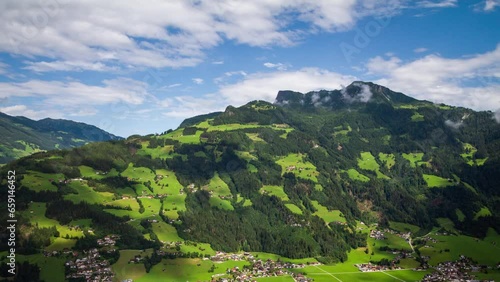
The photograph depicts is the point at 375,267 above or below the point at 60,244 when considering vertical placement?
below

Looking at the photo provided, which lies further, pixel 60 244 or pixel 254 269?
pixel 254 269

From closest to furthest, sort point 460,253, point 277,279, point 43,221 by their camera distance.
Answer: point 277,279
point 43,221
point 460,253

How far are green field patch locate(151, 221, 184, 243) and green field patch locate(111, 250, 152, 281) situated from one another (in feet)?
81.3

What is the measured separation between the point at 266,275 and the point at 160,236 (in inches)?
2404

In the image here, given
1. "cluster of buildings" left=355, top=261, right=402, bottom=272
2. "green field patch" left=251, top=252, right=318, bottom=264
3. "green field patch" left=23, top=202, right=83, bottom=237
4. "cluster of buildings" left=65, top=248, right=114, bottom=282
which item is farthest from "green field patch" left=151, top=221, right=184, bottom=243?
"cluster of buildings" left=355, top=261, right=402, bottom=272

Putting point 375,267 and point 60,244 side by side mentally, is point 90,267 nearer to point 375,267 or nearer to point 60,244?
point 60,244

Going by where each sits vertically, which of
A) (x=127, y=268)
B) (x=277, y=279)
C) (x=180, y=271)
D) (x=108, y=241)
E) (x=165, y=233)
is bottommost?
(x=277, y=279)

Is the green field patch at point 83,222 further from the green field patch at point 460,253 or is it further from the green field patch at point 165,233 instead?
the green field patch at point 460,253

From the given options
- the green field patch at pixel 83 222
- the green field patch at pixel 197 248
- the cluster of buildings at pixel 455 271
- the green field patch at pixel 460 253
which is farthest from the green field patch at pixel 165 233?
the green field patch at pixel 460 253

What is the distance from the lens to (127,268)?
15038 cm

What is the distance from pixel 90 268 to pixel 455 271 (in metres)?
164

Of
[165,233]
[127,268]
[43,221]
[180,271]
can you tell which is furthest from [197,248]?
[43,221]

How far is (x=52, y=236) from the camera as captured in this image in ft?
530

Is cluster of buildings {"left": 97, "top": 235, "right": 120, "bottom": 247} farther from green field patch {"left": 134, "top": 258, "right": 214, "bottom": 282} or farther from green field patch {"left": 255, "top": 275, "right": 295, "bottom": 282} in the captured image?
green field patch {"left": 255, "top": 275, "right": 295, "bottom": 282}
